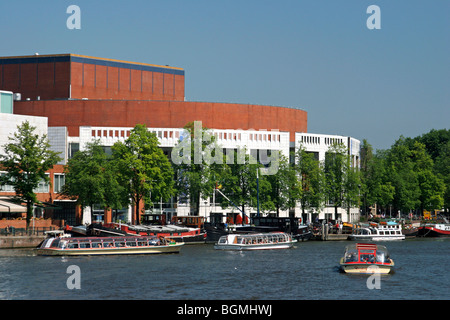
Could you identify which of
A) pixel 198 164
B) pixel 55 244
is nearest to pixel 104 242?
pixel 55 244

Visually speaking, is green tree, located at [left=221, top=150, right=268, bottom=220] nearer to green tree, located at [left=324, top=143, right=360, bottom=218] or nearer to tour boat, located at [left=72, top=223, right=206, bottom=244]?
tour boat, located at [left=72, top=223, right=206, bottom=244]

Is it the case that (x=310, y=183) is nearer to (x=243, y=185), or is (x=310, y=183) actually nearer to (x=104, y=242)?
(x=243, y=185)

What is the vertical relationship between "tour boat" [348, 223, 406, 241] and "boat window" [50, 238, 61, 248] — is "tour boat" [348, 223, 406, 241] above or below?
below

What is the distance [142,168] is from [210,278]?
50.2 m

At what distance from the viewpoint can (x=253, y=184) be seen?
12781cm

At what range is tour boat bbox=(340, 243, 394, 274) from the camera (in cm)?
6862

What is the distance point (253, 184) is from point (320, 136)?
40.9 meters

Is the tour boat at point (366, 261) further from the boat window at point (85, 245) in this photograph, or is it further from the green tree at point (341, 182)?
the green tree at point (341, 182)

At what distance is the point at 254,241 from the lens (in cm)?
10012

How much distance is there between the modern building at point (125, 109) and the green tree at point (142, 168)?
25.7 metres

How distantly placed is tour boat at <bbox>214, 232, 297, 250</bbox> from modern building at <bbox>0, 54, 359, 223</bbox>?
41.9 meters

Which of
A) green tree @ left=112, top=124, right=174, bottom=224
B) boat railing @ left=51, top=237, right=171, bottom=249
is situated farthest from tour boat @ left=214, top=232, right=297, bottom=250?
green tree @ left=112, top=124, right=174, bottom=224

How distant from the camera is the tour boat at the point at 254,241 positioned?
97812mm

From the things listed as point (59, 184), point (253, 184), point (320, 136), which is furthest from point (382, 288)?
point (320, 136)
